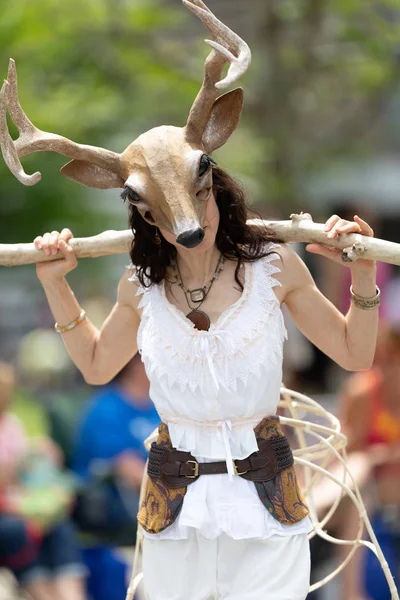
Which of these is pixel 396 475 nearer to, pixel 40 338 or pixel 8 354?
pixel 40 338

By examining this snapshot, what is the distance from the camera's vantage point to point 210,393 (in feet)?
11.1

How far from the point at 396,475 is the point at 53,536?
1.79 m

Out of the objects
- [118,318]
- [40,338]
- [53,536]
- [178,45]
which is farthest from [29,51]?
[118,318]

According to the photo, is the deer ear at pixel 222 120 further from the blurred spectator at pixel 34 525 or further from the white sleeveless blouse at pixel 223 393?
the blurred spectator at pixel 34 525

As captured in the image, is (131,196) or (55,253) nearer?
(131,196)

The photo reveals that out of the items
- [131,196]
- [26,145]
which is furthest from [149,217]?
[26,145]

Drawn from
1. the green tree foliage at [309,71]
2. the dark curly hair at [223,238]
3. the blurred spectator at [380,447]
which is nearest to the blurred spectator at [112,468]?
the blurred spectator at [380,447]

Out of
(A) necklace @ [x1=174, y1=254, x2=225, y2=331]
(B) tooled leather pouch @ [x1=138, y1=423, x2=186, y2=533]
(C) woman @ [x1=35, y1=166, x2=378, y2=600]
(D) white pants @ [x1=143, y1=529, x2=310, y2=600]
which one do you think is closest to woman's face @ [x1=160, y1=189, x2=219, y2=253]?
(C) woman @ [x1=35, y1=166, x2=378, y2=600]

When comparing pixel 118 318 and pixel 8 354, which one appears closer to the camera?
pixel 118 318

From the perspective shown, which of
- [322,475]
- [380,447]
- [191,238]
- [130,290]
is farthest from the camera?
[380,447]

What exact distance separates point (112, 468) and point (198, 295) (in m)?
2.95

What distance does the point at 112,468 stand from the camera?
249 inches

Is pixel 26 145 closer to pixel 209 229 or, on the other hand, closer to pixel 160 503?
pixel 209 229

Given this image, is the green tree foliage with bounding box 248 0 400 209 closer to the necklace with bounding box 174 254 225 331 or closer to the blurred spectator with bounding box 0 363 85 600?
the blurred spectator with bounding box 0 363 85 600
